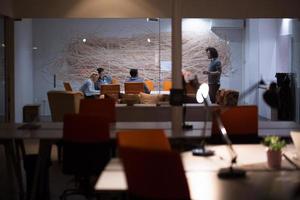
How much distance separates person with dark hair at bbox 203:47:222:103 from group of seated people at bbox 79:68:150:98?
1457mm

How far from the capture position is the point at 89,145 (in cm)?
493

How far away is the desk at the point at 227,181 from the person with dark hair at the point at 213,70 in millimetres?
7876

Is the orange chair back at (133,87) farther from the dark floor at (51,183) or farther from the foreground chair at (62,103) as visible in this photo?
the dark floor at (51,183)

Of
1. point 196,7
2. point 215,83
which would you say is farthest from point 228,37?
point 196,7

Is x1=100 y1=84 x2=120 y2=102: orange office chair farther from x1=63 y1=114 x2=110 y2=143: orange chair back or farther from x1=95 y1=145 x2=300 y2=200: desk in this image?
x1=95 y1=145 x2=300 y2=200: desk

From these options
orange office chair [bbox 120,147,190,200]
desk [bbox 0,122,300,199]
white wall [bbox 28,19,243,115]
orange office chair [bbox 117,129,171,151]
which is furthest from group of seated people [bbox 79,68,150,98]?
orange office chair [bbox 120,147,190,200]

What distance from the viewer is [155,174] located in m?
2.83

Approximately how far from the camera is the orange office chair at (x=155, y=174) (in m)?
2.80

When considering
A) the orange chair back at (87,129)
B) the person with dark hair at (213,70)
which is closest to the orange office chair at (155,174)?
the orange chair back at (87,129)

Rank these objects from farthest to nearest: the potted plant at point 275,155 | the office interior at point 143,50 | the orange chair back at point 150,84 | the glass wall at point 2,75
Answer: the orange chair back at point 150,84
the office interior at point 143,50
the glass wall at point 2,75
the potted plant at point 275,155

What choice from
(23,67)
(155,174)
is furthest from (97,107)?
(23,67)

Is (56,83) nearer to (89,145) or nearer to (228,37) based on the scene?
(228,37)

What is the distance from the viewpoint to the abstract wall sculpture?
12469 mm

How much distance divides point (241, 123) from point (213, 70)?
22.4ft
